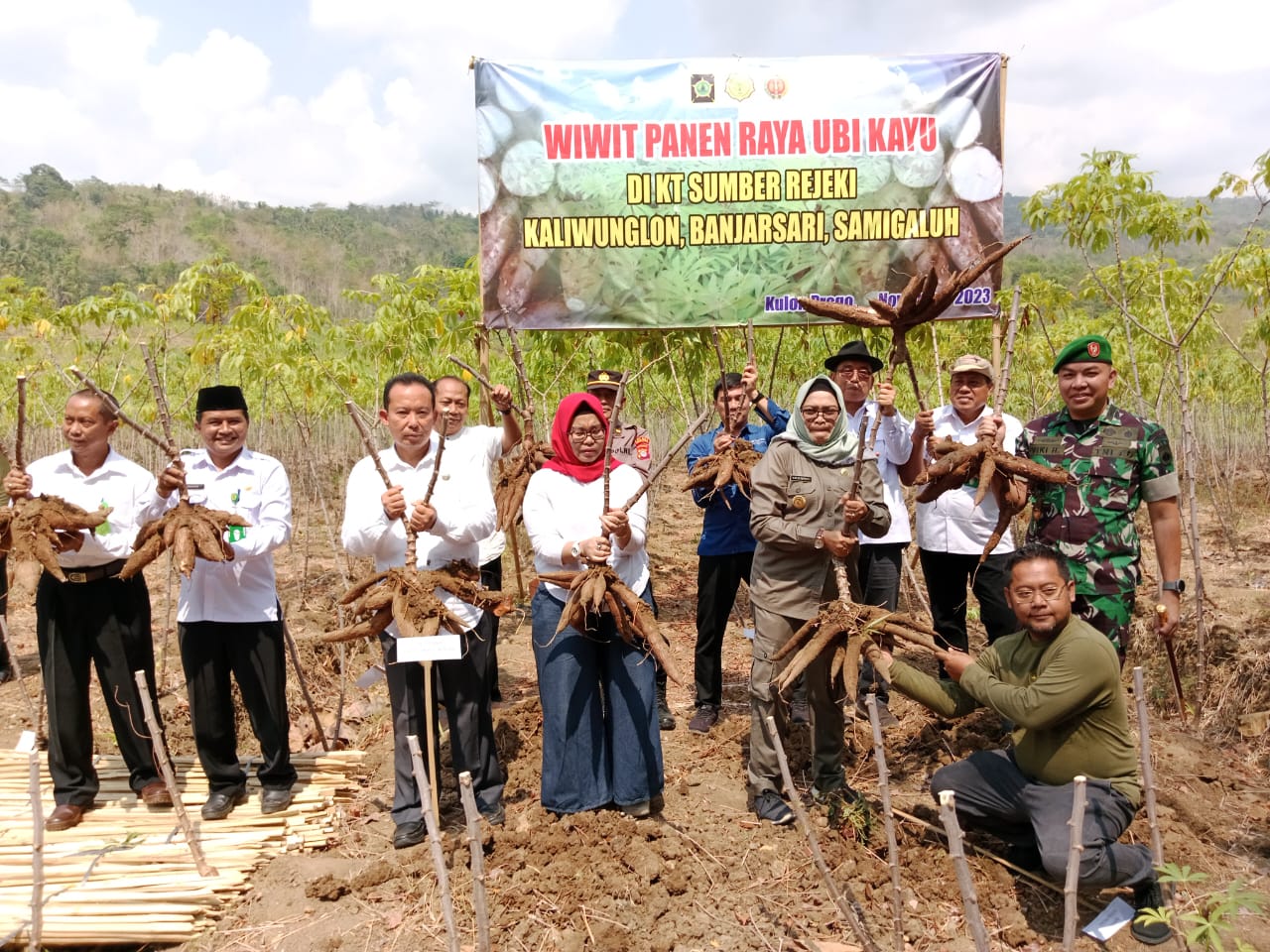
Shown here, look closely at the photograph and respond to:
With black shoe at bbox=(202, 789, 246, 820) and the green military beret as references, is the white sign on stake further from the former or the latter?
the green military beret

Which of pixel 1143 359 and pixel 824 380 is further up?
pixel 1143 359

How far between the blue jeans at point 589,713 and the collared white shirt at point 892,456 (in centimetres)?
124

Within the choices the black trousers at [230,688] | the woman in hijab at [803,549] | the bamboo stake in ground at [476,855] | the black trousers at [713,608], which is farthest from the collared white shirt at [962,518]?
the black trousers at [230,688]

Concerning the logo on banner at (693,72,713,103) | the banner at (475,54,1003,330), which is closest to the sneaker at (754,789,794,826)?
the banner at (475,54,1003,330)

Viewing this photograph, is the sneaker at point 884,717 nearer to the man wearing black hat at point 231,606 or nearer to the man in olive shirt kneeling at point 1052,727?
the man in olive shirt kneeling at point 1052,727

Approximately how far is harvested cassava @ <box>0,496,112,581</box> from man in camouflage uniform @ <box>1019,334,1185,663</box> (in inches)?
146

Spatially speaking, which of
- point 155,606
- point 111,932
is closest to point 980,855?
point 111,932

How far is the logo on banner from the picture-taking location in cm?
496

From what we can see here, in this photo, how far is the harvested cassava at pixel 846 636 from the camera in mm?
2715

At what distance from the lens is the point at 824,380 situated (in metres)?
3.02

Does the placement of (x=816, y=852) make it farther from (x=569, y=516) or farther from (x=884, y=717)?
(x=884, y=717)

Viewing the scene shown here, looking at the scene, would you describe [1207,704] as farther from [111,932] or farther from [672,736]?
[111,932]

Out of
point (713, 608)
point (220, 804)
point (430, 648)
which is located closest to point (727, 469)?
point (713, 608)

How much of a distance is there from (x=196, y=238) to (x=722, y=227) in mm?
69794
